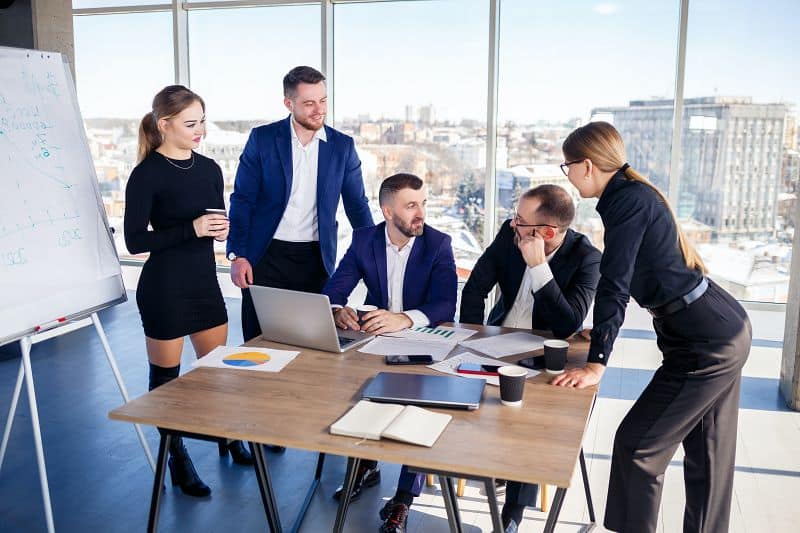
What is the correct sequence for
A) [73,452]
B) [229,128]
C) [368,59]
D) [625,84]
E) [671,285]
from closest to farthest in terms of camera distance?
[671,285] < [73,452] < [625,84] < [368,59] < [229,128]

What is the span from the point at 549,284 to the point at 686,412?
69 cm

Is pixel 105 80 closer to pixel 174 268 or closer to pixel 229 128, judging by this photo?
pixel 229 128

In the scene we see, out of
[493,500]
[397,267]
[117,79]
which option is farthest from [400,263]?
[117,79]

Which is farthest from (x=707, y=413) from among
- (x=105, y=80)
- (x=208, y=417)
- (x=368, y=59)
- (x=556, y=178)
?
(x=105, y=80)

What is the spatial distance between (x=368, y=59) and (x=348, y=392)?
187 inches

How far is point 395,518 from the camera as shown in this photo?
8.73ft

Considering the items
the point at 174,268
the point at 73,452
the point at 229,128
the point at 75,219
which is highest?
the point at 229,128

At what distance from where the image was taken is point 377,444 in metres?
1.68

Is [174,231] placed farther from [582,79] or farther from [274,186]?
[582,79]

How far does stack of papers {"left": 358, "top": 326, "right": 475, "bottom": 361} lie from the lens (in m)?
2.41

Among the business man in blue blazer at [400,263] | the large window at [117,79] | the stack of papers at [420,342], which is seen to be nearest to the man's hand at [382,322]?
the stack of papers at [420,342]

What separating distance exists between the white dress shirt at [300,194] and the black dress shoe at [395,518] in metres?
1.35

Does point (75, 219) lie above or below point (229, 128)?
below

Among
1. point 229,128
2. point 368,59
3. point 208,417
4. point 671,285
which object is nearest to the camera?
point 208,417
